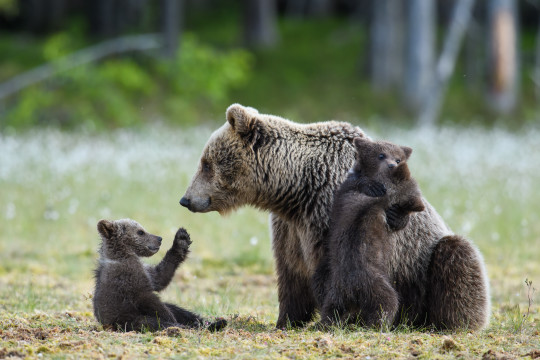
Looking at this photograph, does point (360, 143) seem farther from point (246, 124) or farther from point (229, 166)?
point (229, 166)

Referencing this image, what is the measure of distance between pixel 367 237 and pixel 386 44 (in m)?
25.5

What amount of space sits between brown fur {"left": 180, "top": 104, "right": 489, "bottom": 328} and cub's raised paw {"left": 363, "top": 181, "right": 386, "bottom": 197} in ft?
1.69

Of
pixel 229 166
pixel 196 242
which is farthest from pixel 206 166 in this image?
pixel 196 242

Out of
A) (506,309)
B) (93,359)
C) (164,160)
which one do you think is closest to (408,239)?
(506,309)

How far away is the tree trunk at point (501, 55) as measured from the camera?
27.9 metres

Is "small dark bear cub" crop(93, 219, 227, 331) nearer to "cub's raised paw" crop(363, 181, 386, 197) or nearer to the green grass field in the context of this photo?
the green grass field

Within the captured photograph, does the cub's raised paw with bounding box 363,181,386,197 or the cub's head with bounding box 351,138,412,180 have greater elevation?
the cub's head with bounding box 351,138,412,180

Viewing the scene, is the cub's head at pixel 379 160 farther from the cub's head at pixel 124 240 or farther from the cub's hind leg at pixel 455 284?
the cub's head at pixel 124 240

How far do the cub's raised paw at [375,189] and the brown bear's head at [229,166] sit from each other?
121cm

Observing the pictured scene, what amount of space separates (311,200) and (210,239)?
6.07 m

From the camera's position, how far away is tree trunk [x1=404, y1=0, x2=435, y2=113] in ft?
88.9

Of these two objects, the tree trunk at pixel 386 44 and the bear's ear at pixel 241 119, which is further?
the tree trunk at pixel 386 44

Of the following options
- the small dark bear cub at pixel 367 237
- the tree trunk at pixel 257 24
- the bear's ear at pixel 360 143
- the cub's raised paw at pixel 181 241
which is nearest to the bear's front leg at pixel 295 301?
the small dark bear cub at pixel 367 237

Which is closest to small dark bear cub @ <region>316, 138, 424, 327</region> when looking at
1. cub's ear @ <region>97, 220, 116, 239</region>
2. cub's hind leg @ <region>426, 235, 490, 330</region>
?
cub's hind leg @ <region>426, 235, 490, 330</region>
